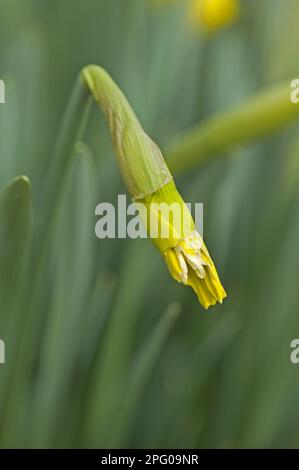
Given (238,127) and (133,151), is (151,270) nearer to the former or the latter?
(238,127)

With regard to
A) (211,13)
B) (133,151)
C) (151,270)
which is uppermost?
(211,13)

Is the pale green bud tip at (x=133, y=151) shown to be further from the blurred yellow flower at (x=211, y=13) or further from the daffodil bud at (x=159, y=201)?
the blurred yellow flower at (x=211, y=13)

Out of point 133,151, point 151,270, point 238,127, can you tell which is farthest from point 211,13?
point 133,151

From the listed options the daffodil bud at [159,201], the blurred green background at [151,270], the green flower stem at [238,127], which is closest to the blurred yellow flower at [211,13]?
the blurred green background at [151,270]

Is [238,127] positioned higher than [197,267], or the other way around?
[238,127]
